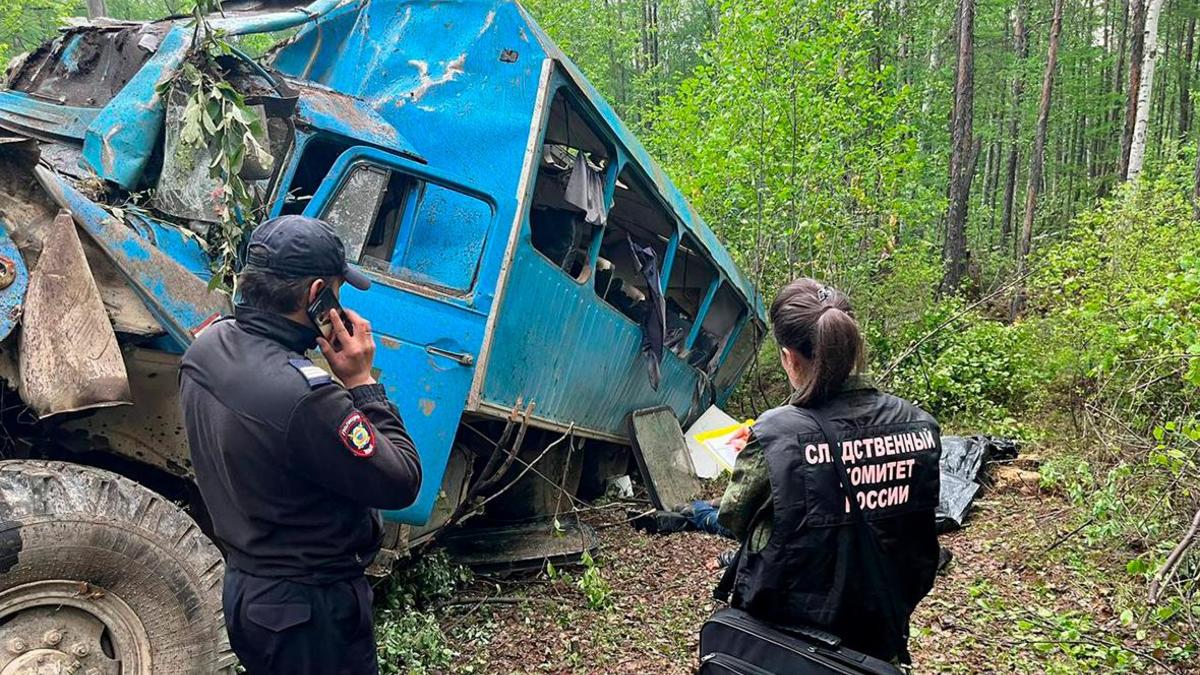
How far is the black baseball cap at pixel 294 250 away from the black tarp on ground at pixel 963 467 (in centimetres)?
480

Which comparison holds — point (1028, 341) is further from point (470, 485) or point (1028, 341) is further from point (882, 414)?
point (882, 414)

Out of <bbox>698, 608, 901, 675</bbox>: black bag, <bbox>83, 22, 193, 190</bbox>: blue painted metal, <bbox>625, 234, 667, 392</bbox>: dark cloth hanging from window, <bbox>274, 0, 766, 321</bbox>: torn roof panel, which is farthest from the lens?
<bbox>625, 234, 667, 392</bbox>: dark cloth hanging from window

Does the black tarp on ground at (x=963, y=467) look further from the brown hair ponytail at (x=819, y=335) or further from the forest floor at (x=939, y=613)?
the brown hair ponytail at (x=819, y=335)

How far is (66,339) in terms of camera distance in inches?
108

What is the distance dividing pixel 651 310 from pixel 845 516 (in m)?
4.19

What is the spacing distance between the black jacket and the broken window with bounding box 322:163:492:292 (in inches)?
74.4

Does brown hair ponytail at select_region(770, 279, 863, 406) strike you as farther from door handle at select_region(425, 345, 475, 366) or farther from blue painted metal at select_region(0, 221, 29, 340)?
blue painted metal at select_region(0, 221, 29, 340)

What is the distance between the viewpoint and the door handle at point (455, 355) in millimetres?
3740

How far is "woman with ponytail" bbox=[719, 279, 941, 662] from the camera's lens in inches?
69.4

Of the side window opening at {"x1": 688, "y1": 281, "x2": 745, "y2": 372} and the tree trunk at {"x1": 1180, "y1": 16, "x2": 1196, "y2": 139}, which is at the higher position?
the tree trunk at {"x1": 1180, "y1": 16, "x2": 1196, "y2": 139}

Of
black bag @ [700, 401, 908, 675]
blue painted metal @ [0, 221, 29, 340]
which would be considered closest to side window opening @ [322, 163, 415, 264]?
blue painted metal @ [0, 221, 29, 340]

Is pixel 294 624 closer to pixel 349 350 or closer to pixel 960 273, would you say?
pixel 349 350

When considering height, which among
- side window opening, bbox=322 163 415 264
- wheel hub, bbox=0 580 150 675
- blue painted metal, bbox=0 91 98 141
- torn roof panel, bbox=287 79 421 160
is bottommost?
wheel hub, bbox=0 580 150 675

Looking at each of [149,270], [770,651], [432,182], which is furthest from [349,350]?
[432,182]
